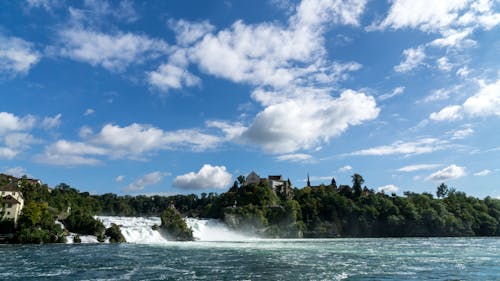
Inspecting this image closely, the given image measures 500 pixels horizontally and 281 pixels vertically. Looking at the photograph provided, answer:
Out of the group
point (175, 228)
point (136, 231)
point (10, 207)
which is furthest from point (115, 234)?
point (10, 207)

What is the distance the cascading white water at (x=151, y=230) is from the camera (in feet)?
201

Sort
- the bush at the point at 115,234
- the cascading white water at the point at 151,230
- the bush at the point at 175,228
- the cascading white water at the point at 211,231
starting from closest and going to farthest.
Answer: the bush at the point at 115,234
the cascading white water at the point at 151,230
the bush at the point at 175,228
the cascading white water at the point at 211,231

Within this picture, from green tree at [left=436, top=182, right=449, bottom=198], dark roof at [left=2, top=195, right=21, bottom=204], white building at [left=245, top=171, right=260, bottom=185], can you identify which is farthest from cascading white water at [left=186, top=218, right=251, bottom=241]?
green tree at [left=436, top=182, right=449, bottom=198]

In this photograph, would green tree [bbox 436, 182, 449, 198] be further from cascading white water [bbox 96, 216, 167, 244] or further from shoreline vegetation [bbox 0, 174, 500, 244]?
cascading white water [bbox 96, 216, 167, 244]

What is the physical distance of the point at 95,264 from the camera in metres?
29.4

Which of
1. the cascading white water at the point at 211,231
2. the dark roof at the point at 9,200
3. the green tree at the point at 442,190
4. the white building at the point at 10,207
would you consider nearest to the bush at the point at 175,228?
the cascading white water at the point at 211,231

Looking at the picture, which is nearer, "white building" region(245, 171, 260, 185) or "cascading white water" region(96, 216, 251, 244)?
"cascading white water" region(96, 216, 251, 244)

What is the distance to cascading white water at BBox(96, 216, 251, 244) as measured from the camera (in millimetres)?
61281

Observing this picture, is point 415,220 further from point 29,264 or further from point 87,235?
point 29,264

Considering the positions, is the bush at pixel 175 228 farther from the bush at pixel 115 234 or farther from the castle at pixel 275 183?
the castle at pixel 275 183

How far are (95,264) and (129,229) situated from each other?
1312 inches

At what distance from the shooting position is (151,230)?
211 ft

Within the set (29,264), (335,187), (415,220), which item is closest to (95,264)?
(29,264)

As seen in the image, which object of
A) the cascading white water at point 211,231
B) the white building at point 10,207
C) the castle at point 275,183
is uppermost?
the castle at point 275,183
